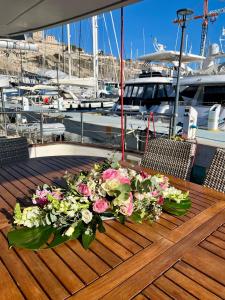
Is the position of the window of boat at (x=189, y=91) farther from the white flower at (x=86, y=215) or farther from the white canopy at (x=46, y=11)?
the white flower at (x=86, y=215)

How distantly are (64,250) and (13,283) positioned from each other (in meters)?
0.27

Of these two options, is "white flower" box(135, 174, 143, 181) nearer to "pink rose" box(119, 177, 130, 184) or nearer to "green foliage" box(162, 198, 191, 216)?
"pink rose" box(119, 177, 130, 184)

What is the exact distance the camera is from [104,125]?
22.4 feet

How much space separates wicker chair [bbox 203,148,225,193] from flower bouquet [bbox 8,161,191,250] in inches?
36.0

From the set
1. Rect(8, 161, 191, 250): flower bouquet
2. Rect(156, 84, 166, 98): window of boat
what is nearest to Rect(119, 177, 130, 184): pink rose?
Rect(8, 161, 191, 250): flower bouquet

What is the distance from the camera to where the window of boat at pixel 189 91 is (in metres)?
9.53

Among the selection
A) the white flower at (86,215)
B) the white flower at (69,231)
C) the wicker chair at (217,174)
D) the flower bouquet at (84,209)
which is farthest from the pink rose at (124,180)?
the wicker chair at (217,174)

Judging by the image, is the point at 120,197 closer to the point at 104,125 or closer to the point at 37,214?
the point at 37,214

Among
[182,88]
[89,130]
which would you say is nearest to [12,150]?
[89,130]

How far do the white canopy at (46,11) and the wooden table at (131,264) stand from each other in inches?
57.1

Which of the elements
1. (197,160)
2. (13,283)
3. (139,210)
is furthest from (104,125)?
(13,283)

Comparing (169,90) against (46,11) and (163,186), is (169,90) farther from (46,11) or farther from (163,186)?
(163,186)

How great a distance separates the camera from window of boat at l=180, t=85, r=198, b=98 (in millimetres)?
9531

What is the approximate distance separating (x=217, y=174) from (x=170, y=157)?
557 millimetres
